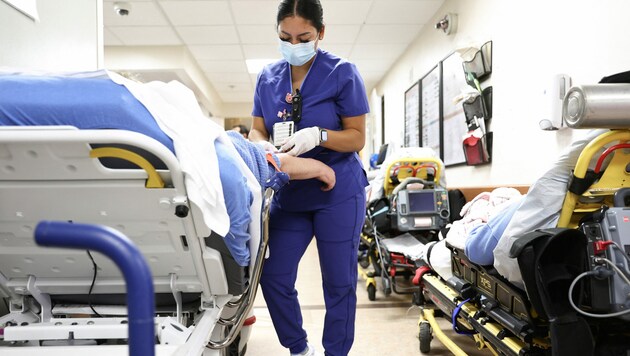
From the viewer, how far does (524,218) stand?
1.34m

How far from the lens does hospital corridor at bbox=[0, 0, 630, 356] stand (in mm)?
814

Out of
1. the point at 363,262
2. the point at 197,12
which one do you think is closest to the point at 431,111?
the point at 363,262

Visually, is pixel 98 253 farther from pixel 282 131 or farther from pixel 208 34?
pixel 208 34

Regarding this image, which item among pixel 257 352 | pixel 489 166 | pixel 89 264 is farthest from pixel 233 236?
pixel 489 166

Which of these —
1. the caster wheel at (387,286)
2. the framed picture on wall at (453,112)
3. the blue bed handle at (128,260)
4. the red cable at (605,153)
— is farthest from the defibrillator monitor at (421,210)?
the blue bed handle at (128,260)

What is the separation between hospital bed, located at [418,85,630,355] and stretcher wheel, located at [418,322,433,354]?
27.7 inches

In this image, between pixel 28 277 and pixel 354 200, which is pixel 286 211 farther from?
pixel 28 277

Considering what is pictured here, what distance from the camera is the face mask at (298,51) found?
5.37 feet

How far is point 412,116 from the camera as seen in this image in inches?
213

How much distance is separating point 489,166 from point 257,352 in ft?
7.62

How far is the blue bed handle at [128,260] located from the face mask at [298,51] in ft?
4.42

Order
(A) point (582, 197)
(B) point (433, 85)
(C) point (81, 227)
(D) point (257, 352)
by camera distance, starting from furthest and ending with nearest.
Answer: (B) point (433, 85) → (D) point (257, 352) → (A) point (582, 197) → (C) point (81, 227)

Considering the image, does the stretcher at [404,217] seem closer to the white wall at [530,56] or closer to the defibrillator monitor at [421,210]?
the defibrillator monitor at [421,210]

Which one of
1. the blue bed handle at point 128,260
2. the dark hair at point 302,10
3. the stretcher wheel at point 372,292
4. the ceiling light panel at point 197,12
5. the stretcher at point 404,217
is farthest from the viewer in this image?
the ceiling light panel at point 197,12
